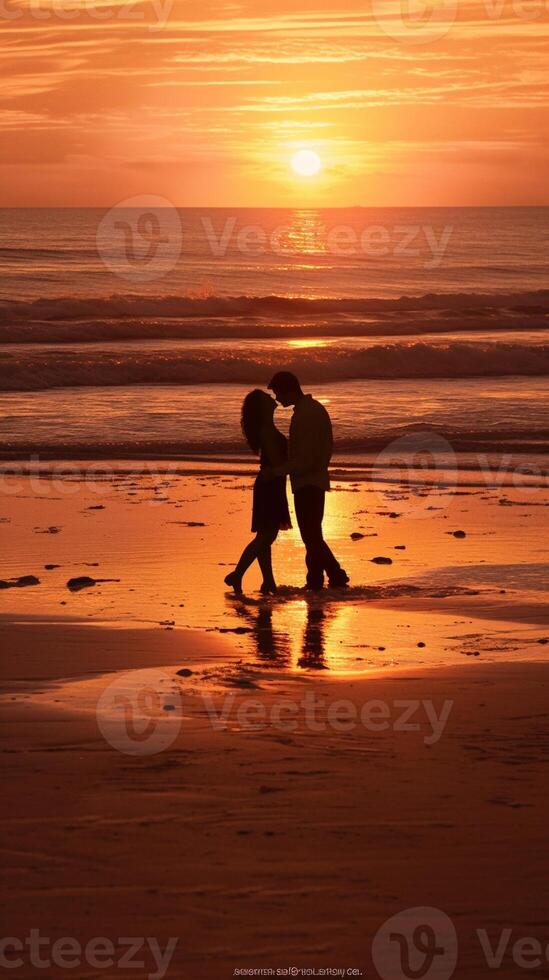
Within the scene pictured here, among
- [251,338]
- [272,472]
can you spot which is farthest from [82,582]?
[251,338]

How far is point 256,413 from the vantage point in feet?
32.2

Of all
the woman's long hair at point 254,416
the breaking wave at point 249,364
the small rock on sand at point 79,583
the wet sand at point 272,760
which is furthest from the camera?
the breaking wave at point 249,364

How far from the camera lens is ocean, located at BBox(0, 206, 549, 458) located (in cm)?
1978

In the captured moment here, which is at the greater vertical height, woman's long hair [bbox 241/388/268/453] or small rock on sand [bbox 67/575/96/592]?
woman's long hair [bbox 241/388/268/453]

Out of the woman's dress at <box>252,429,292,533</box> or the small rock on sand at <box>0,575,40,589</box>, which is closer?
the small rock on sand at <box>0,575,40,589</box>

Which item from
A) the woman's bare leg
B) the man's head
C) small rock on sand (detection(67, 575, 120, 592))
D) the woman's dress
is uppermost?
the man's head

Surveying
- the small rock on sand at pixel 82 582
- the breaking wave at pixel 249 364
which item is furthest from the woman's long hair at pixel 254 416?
the breaking wave at pixel 249 364

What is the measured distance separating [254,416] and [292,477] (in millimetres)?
525

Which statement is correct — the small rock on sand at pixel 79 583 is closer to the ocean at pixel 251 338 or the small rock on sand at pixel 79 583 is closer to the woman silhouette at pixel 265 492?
the woman silhouette at pixel 265 492

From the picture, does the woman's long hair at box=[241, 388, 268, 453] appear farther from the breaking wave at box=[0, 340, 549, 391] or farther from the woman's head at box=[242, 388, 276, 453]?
the breaking wave at box=[0, 340, 549, 391]

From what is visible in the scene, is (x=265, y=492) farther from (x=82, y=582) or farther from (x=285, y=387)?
(x=82, y=582)

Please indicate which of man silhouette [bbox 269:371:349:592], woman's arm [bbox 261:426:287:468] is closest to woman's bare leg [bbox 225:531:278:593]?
man silhouette [bbox 269:371:349:592]

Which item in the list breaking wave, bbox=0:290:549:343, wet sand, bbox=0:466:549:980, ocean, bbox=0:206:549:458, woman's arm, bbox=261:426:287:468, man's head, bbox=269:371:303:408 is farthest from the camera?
breaking wave, bbox=0:290:549:343

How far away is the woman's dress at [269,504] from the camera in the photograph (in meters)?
9.79
